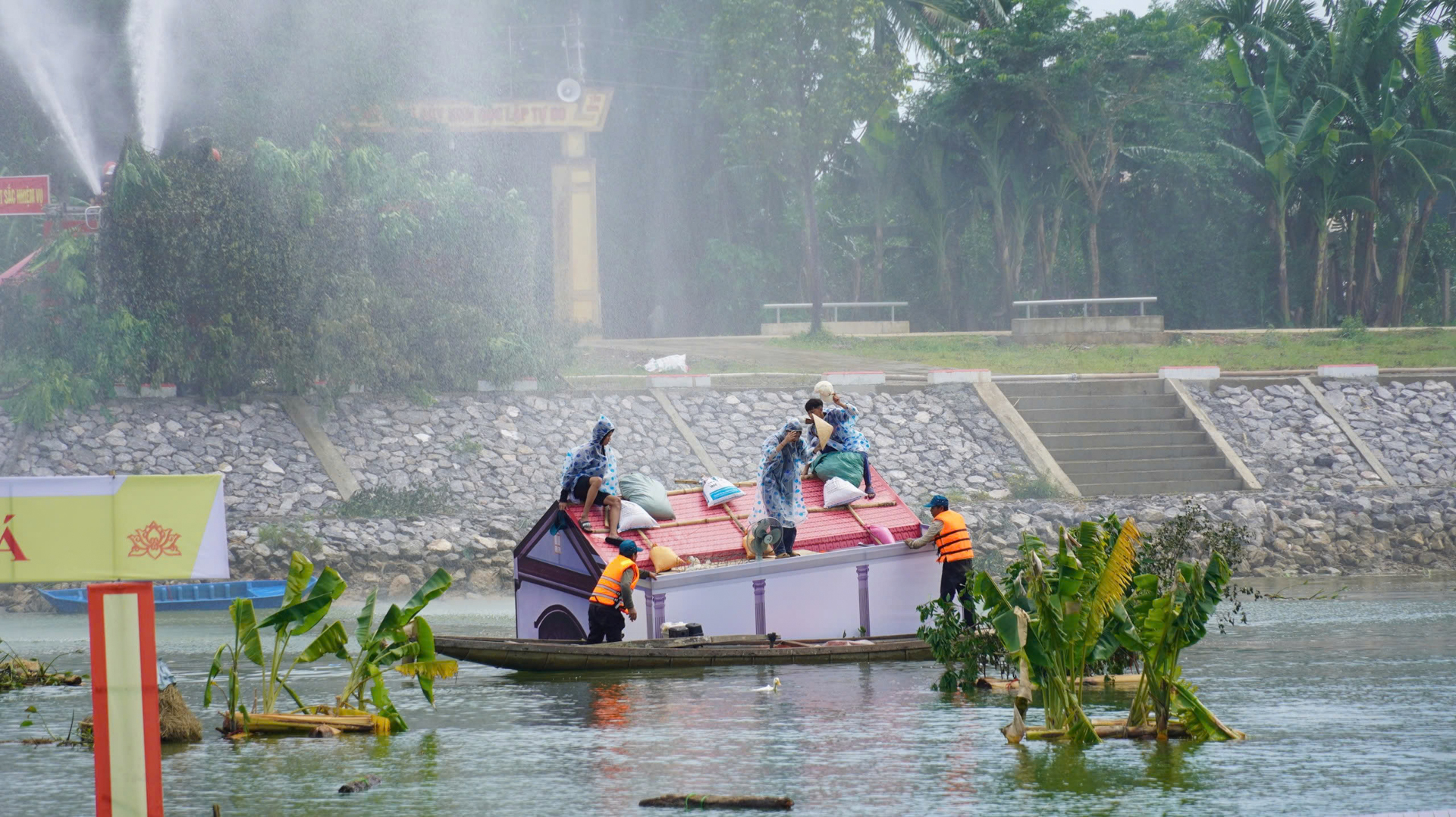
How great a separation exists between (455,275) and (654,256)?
17835mm

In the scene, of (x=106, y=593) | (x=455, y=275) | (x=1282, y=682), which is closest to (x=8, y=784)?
(x=106, y=593)

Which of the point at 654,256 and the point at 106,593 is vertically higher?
the point at 654,256

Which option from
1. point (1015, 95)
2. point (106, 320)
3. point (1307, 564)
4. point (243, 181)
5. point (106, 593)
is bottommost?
point (1307, 564)

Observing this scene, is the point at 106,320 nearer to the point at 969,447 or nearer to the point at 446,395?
the point at 446,395

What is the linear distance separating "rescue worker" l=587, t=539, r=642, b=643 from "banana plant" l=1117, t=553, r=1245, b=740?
17.0 feet

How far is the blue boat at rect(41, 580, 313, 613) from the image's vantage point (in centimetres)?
2231

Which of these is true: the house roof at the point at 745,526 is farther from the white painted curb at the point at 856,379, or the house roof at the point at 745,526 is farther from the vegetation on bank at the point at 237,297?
the white painted curb at the point at 856,379

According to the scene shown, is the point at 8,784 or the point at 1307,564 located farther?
the point at 1307,564

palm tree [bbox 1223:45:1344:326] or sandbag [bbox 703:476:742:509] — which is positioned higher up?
palm tree [bbox 1223:45:1344:326]

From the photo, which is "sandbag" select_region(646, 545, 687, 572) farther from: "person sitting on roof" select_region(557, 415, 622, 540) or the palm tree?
the palm tree

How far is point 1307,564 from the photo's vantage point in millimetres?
26328

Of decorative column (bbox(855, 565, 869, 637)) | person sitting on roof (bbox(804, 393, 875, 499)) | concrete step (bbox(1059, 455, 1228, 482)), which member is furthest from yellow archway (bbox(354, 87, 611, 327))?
decorative column (bbox(855, 565, 869, 637))

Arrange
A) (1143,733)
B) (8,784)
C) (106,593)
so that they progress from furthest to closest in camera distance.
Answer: (1143,733) < (8,784) < (106,593)

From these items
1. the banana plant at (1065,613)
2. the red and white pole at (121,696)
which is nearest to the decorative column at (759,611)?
the banana plant at (1065,613)
